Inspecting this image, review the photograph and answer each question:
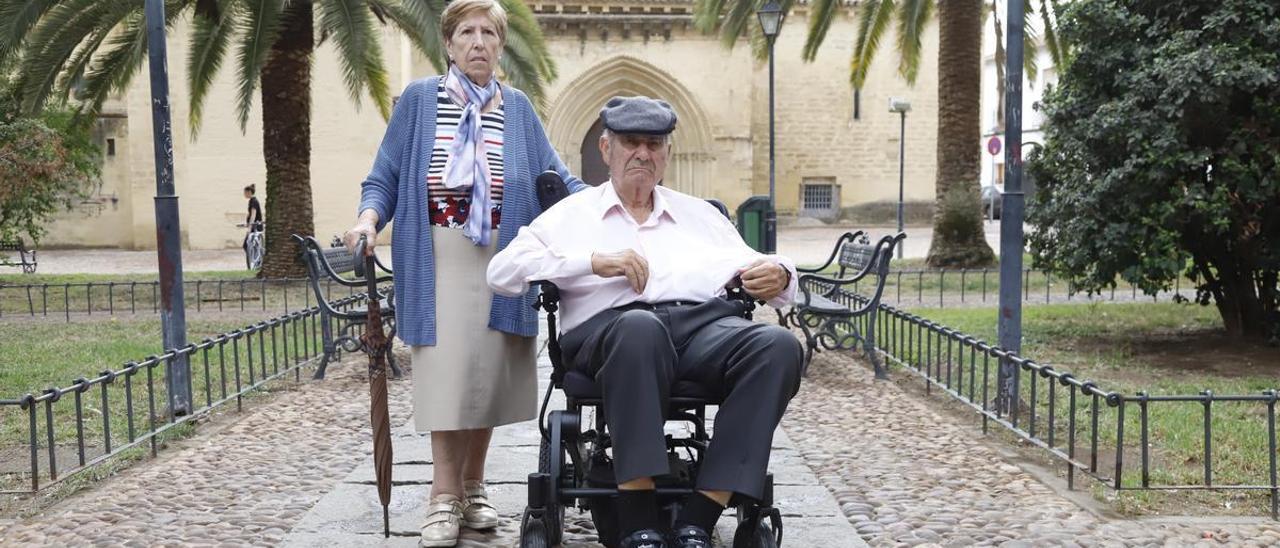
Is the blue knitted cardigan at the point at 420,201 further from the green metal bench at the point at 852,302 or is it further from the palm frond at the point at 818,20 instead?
the palm frond at the point at 818,20

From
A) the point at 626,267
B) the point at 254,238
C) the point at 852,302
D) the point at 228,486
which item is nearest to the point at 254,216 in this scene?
the point at 254,238

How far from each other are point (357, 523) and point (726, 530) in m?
1.31

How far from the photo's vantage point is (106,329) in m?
11.2

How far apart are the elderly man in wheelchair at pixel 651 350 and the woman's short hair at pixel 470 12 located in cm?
54

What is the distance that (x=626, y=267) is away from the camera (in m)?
3.36

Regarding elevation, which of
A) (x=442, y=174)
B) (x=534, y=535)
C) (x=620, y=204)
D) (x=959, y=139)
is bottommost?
(x=534, y=535)

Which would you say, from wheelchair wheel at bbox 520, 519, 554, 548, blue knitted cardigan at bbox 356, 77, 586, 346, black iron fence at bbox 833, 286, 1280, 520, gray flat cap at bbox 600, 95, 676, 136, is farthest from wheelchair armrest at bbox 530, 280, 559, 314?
black iron fence at bbox 833, 286, 1280, 520

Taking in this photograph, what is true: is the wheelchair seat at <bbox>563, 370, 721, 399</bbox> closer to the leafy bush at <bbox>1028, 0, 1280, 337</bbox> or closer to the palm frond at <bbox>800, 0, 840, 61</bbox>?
the leafy bush at <bbox>1028, 0, 1280, 337</bbox>

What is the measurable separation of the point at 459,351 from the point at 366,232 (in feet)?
1.63

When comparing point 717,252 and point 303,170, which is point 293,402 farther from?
point 303,170

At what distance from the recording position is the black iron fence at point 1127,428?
4.50 meters

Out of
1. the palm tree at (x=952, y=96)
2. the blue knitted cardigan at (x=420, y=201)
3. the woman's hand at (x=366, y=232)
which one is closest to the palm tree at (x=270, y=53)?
the palm tree at (x=952, y=96)

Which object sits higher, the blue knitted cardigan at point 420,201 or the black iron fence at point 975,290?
the blue knitted cardigan at point 420,201

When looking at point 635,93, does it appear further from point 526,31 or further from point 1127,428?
point 1127,428
